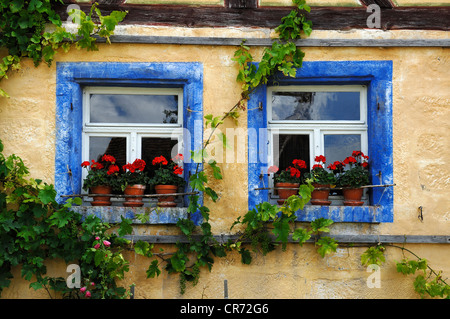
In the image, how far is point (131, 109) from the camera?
538 centimetres

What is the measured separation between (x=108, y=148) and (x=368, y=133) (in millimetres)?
2431

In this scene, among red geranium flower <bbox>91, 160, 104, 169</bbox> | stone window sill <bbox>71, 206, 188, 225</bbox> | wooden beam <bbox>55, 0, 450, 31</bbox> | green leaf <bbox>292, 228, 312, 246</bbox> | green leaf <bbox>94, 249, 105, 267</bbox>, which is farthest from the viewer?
wooden beam <bbox>55, 0, 450, 31</bbox>

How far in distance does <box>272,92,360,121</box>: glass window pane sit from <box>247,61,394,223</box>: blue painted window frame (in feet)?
0.58

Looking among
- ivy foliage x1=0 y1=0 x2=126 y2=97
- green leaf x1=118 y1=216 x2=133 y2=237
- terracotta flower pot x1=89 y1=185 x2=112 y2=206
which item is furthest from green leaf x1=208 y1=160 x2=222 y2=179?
ivy foliage x1=0 y1=0 x2=126 y2=97

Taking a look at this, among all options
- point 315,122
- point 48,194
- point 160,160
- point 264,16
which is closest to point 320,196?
point 315,122

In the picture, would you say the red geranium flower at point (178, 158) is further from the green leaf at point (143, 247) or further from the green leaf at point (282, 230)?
the green leaf at point (282, 230)

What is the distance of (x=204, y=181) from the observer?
15.8 ft

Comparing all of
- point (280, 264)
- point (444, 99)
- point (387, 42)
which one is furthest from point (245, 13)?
point (280, 264)

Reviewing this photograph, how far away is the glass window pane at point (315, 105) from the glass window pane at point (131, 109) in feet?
3.29

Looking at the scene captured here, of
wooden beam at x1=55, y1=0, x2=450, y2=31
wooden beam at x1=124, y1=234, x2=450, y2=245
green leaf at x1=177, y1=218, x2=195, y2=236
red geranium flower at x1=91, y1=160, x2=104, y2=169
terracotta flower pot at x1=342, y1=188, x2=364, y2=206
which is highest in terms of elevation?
wooden beam at x1=55, y1=0, x2=450, y2=31

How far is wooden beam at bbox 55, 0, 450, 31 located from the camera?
17.3 ft

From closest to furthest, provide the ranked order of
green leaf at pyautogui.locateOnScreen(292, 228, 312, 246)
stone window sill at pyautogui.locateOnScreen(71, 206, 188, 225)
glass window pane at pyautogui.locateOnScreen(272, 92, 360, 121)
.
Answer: green leaf at pyautogui.locateOnScreen(292, 228, 312, 246), stone window sill at pyautogui.locateOnScreen(71, 206, 188, 225), glass window pane at pyautogui.locateOnScreen(272, 92, 360, 121)

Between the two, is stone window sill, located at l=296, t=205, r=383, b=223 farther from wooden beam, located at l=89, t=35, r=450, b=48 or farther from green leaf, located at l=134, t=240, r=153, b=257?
wooden beam, located at l=89, t=35, r=450, b=48
